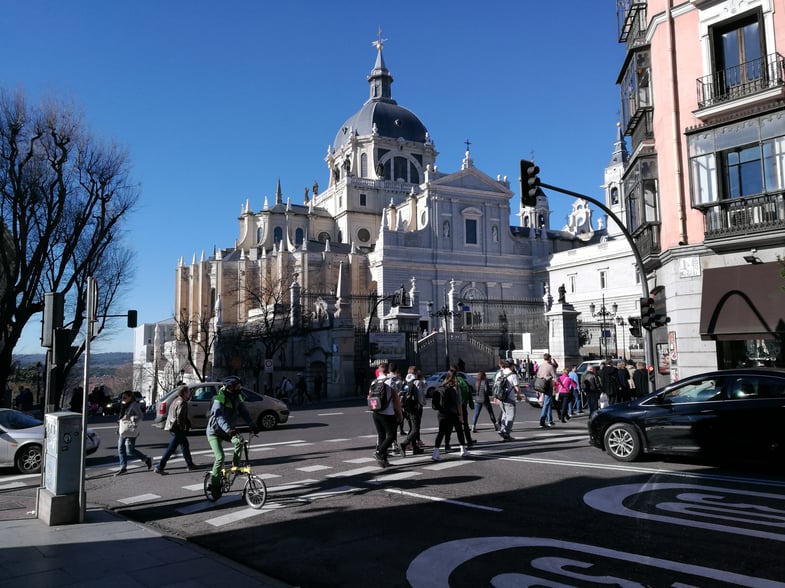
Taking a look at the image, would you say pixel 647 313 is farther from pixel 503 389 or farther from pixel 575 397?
pixel 575 397

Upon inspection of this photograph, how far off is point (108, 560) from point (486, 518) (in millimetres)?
3767

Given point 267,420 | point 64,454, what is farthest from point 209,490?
point 267,420

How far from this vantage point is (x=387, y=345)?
1259 inches

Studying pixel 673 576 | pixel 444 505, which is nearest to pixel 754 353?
pixel 444 505

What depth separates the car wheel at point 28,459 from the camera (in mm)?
11664

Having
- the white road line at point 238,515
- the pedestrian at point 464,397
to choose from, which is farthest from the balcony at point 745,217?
the white road line at point 238,515

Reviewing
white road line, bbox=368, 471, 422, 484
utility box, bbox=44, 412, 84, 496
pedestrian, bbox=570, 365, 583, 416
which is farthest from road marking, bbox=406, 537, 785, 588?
pedestrian, bbox=570, 365, 583, 416

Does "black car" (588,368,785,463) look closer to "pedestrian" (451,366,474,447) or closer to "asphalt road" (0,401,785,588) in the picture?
"asphalt road" (0,401,785,588)

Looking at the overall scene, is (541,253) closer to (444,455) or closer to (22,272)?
(22,272)

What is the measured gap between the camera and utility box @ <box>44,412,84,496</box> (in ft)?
23.1

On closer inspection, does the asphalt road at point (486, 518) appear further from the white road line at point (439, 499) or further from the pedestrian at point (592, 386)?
the pedestrian at point (592, 386)

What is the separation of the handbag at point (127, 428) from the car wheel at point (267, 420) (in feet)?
19.4

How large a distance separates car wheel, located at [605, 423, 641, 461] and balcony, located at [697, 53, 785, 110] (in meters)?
9.19

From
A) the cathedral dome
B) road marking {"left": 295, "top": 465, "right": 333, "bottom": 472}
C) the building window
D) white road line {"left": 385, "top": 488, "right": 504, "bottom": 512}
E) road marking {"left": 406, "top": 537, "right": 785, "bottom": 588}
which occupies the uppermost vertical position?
the cathedral dome
